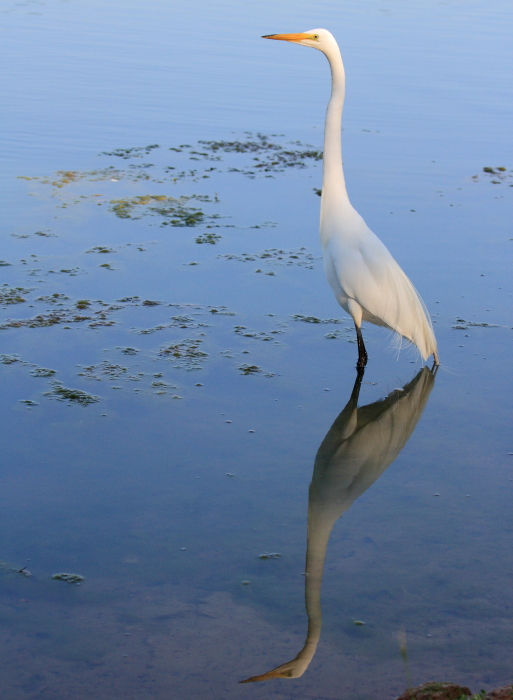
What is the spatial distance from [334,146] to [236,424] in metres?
1.89

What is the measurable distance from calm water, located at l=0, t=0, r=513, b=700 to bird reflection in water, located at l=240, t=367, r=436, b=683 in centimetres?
1

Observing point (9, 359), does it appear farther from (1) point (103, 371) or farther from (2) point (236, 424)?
(2) point (236, 424)

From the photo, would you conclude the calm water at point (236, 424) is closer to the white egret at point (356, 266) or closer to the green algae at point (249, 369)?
the green algae at point (249, 369)

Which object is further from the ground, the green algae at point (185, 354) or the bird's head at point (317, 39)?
the bird's head at point (317, 39)

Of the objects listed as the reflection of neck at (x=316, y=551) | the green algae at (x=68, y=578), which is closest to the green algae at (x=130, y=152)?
the reflection of neck at (x=316, y=551)

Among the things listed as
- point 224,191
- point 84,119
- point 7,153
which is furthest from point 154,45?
point 224,191

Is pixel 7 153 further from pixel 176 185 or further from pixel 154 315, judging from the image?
pixel 154 315

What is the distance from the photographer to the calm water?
261 cm

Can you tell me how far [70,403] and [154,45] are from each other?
468 inches

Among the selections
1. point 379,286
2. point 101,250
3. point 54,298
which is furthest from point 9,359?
point 379,286

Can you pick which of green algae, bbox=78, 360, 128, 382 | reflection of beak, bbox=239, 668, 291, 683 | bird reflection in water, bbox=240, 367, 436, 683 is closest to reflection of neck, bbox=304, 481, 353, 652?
bird reflection in water, bbox=240, 367, 436, 683

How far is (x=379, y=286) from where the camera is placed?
4.51 meters

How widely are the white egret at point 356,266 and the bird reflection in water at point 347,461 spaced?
318 millimetres

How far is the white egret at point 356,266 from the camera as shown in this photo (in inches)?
177
